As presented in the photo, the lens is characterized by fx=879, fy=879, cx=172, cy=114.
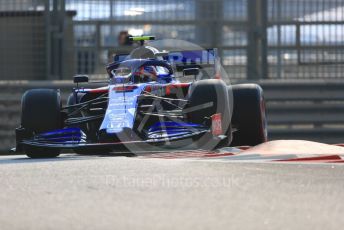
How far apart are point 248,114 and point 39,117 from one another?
2.45 meters

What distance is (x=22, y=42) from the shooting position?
44.0ft

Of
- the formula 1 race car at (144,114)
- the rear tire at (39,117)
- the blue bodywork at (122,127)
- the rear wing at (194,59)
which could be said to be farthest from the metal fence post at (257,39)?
the rear tire at (39,117)

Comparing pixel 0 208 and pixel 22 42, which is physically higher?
pixel 22 42

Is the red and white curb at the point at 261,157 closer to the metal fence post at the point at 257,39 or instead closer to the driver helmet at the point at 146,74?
the driver helmet at the point at 146,74

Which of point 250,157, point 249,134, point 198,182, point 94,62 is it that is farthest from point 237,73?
point 198,182

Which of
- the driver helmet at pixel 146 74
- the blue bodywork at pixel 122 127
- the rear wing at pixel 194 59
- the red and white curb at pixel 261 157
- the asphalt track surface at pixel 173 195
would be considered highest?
the rear wing at pixel 194 59

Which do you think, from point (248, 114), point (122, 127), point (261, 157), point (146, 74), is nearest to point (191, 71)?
point (146, 74)

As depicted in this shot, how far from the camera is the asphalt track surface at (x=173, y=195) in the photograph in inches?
205

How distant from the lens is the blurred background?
13.1 m

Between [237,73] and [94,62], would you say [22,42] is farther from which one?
[237,73]

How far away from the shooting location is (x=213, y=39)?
1330cm

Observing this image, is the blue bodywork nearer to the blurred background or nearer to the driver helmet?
the driver helmet

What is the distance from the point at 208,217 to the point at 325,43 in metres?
8.52

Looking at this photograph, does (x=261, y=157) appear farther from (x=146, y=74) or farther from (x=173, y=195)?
(x=173, y=195)
